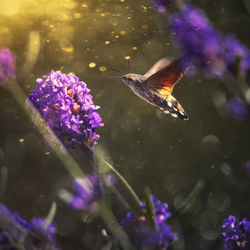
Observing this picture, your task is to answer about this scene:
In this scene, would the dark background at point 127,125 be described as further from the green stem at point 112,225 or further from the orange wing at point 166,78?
the green stem at point 112,225

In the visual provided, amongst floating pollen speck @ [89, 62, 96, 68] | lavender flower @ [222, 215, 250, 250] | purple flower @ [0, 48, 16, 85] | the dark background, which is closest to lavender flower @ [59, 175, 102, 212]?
lavender flower @ [222, 215, 250, 250]

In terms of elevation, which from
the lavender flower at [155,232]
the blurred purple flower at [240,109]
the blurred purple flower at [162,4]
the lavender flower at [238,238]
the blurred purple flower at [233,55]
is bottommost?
the lavender flower at [238,238]

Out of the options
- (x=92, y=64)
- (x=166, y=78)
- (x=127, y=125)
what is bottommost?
(x=127, y=125)

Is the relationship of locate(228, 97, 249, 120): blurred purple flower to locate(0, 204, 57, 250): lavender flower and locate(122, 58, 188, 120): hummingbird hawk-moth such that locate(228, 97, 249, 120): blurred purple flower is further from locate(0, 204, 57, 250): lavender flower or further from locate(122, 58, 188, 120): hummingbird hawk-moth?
locate(0, 204, 57, 250): lavender flower

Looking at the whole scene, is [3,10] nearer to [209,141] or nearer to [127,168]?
[127,168]

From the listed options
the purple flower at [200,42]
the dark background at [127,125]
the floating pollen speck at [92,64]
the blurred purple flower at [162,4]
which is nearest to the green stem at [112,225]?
the purple flower at [200,42]

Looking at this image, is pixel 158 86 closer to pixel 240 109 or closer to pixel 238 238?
pixel 240 109

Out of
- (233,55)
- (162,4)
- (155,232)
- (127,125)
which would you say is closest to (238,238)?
(155,232)

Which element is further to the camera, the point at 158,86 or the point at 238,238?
the point at 158,86
